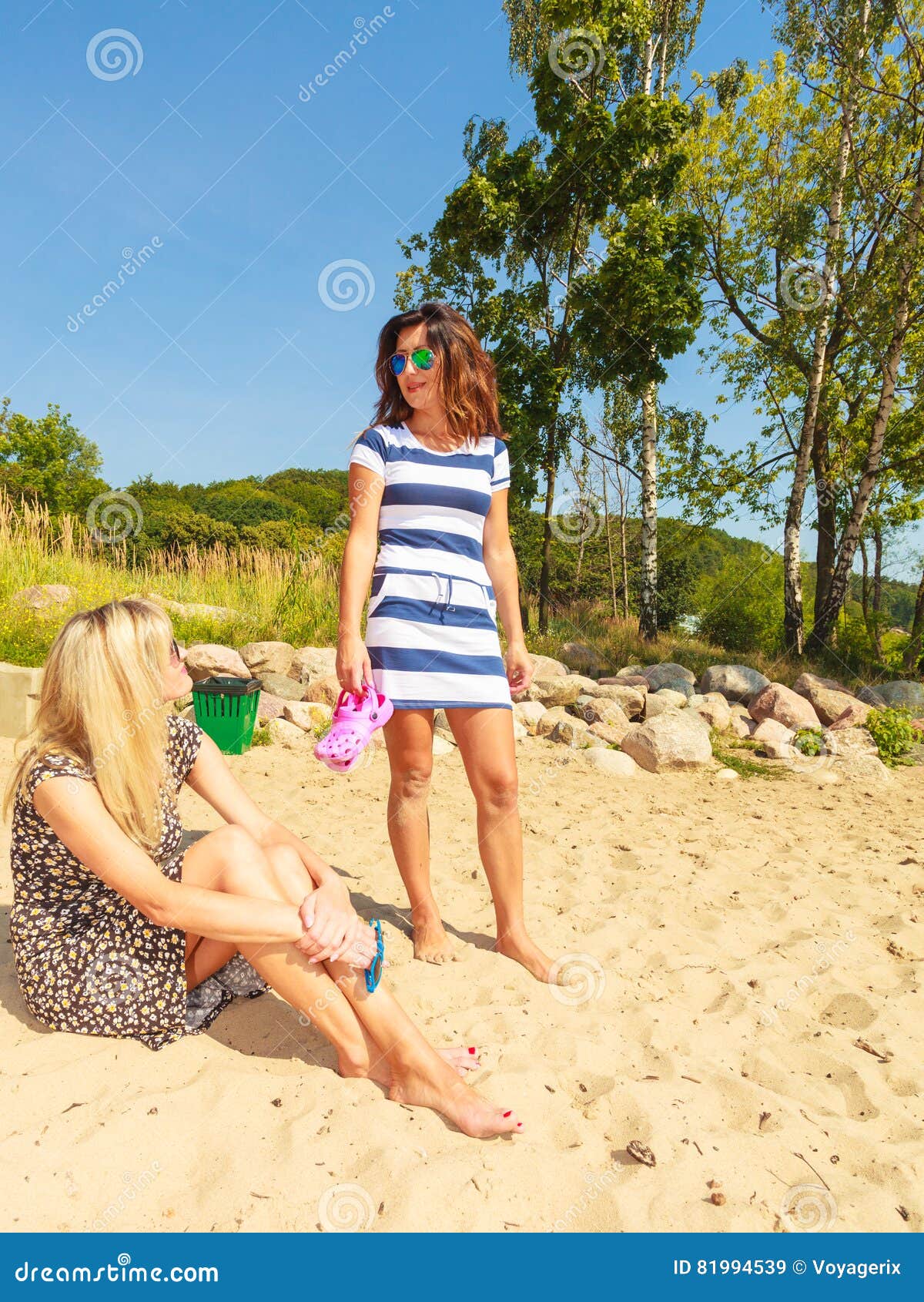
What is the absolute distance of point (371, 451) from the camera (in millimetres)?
2455

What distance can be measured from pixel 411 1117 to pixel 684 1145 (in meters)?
0.64

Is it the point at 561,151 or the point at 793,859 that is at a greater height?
the point at 561,151

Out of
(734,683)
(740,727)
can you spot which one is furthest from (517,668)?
(734,683)

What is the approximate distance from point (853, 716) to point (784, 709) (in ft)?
1.95

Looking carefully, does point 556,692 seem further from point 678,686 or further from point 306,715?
point 306,715

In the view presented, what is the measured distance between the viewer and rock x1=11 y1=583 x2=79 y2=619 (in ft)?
20.8

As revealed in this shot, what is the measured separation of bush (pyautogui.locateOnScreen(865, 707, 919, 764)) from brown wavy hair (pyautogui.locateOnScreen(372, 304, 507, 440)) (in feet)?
18.1

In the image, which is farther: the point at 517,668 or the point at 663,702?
the point at 663,702

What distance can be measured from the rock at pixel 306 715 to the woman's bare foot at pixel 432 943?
126 inches

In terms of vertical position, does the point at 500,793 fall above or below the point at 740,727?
above

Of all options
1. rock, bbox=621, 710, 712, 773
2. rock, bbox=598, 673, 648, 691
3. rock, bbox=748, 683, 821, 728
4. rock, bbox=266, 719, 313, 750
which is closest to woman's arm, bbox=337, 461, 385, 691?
rock, bbox=266, 719, 313, 750

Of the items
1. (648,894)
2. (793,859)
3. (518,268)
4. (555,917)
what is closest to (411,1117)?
(555,917)

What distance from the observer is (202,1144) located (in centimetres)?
176
